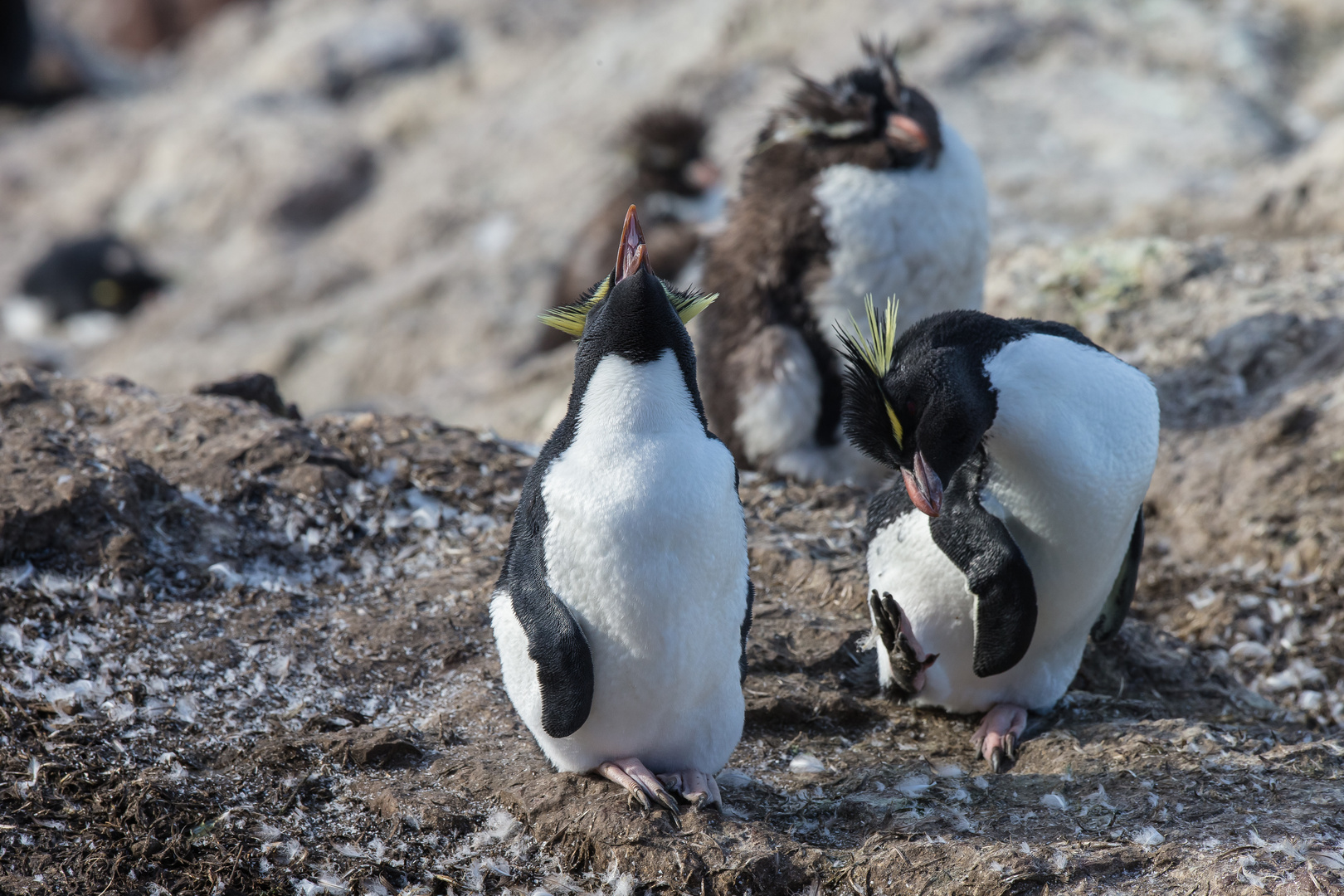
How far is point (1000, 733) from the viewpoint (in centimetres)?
334

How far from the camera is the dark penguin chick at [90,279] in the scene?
1184cm

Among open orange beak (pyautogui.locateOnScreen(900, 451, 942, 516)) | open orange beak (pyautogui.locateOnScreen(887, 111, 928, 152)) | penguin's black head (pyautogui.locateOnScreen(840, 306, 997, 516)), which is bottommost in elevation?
open orange beak (pyautogui.locateOnScreen(900, 451, 942, 516))

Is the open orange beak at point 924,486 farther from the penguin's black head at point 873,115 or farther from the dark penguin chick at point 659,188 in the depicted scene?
the dark penguin chick at point 659,188

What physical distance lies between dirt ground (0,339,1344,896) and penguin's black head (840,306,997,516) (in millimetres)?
771

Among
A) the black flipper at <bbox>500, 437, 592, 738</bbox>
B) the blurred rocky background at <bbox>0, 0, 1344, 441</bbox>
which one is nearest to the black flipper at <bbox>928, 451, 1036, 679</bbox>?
the black flipper at <bbox>500, 437, 592, 738</bbox>

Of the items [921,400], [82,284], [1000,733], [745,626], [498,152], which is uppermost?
[921,400]

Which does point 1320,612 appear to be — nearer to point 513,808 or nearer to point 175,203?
point 513,808

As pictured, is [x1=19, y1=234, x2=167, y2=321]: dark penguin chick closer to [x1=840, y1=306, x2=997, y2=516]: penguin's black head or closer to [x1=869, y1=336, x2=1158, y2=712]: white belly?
[x1=869, y1=336, x2=1158, y2=712]: white belly

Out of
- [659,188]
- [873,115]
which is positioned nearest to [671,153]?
[659,188]

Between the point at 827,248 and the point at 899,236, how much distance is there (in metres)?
0.28

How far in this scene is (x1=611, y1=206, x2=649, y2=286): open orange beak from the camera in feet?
8.54

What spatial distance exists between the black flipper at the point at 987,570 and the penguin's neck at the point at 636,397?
874 mm

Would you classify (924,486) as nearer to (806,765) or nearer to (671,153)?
(806,765)

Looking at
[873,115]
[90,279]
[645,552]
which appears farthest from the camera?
[90,279]
